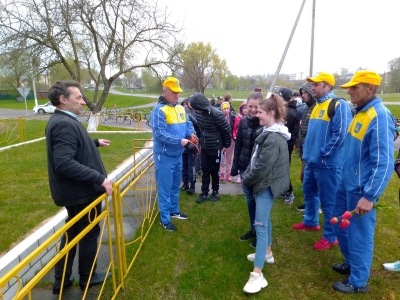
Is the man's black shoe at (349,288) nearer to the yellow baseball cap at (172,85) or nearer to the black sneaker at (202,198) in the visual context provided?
the black sneaker at (202,198)

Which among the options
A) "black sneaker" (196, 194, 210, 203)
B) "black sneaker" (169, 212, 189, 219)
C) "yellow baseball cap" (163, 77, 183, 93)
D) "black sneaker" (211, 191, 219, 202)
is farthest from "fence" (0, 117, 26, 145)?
"yellow baseball cap" (163, 77, 183, 93)

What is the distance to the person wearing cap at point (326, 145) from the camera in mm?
3115

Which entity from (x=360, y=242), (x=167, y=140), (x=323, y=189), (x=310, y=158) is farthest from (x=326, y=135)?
(x=167, y=140)

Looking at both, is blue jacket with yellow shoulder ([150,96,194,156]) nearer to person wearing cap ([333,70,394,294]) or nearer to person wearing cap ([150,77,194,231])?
person wearing cap ([150,77,194,231])

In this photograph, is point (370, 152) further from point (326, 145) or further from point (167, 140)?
point (167, 140)

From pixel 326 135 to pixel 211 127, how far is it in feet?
5.64

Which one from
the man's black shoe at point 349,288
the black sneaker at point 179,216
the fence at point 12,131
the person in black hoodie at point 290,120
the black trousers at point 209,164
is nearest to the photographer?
the man's black shoe at point 349,288

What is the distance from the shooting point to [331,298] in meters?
2.49

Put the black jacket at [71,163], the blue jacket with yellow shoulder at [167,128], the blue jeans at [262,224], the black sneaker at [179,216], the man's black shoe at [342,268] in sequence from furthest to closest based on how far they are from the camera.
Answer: the black sneaker at [179,216], the blue jacket with yellow shoulder at [167,128], the man's black shoe at [342,268], the blue jeans at [262,224], the black jacket at [71,163]

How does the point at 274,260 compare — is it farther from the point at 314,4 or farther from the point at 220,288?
the point at 314,4

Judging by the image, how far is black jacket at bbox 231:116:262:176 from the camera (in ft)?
11.2

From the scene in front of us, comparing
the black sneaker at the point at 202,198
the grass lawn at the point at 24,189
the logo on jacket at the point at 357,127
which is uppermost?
the logo on jacket at the point at 357,127

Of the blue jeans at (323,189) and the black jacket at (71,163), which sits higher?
the black jacket at (71,163)

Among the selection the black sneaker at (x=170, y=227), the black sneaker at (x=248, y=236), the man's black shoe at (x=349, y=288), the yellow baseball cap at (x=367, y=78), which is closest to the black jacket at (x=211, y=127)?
the black sneaker at (x=170, y=227)
